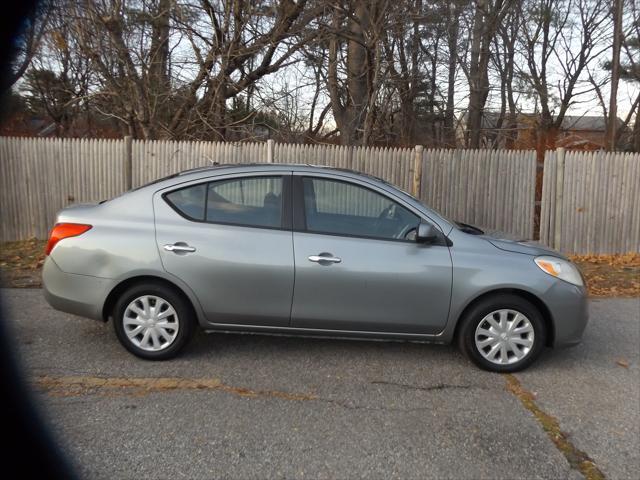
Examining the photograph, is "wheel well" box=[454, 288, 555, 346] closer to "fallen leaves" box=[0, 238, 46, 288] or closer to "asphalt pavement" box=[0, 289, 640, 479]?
"asphalt pavement" box=[0, 289, 640, 479]

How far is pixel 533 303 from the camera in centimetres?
432

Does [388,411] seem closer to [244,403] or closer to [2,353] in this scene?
[244,403]

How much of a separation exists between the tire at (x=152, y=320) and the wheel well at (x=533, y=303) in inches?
89.1

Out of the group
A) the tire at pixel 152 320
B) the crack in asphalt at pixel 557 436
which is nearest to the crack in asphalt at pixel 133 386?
the tire at pixel 152 320

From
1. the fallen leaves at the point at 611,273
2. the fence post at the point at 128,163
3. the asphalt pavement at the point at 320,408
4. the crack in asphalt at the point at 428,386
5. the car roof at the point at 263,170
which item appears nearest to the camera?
the asphalt pavement at the point at 320,408

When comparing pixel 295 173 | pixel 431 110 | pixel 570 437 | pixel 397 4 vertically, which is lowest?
pixel 570 437

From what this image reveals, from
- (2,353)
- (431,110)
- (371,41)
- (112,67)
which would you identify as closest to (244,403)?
(2,353)

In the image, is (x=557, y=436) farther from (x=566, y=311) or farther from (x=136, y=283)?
(x=136, y=283)

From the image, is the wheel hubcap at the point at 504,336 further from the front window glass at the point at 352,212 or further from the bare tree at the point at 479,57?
the bare tree at the point at 479,57

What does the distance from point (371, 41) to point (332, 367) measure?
848 cm

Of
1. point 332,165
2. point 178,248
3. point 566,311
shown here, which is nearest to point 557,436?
point 566,311

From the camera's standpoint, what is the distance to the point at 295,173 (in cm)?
443

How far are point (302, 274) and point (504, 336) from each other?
172 cm

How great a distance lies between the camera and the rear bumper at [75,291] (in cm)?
423
